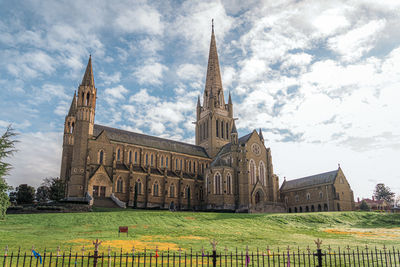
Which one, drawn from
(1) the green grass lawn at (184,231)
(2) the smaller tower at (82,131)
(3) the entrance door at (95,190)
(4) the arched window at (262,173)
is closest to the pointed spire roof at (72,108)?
(2) the smaller tower at (82,131)

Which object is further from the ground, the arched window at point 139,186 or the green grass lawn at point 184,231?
the arched window at point 139,186

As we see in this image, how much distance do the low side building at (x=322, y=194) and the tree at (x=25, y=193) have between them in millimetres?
60601

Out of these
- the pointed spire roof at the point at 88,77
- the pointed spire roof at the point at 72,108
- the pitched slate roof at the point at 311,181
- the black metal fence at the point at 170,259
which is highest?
the pointed spire roof at the point at 88,77

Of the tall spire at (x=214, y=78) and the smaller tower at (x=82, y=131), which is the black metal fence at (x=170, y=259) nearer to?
the smaller tower at (x=82, y=131)

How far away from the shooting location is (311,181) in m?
74.0

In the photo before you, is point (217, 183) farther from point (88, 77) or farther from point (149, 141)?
point (88, 77)

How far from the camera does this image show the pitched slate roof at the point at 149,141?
6389 cm

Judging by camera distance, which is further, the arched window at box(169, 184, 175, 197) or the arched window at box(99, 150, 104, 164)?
the arched window at box(169, 184, 175, 197)

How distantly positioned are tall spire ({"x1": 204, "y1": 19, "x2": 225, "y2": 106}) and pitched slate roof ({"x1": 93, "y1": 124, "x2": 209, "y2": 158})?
1457cm

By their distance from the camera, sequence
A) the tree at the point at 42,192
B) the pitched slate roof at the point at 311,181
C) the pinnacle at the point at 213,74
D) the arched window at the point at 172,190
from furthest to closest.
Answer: the pinnacle at the point at 213,74 → the tree at the point at 42,192 → the pitched slate roof at the point at 311,181 → the arched window at the point at 172,190

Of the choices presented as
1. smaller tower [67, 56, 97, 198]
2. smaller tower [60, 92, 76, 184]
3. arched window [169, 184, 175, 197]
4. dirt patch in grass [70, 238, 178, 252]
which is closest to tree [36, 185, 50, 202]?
smaller tower [60, 92, 76, 184]

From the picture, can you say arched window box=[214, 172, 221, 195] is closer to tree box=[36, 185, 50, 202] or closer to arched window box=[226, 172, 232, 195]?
arched window box=[226, 172, 232, 195]

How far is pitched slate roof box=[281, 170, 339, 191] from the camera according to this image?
70.1m

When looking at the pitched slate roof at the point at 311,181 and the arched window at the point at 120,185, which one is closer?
the arched window at the point at 120,185
